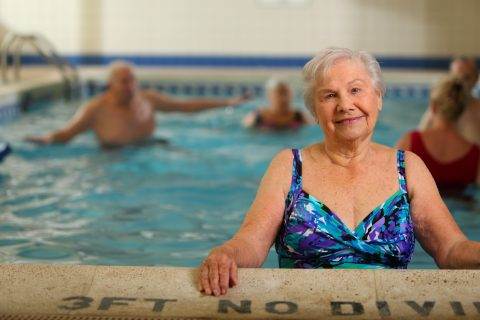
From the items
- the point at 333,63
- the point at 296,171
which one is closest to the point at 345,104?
the point at 333,63

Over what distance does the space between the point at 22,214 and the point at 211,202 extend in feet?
3.82

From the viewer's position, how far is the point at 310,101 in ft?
9.28

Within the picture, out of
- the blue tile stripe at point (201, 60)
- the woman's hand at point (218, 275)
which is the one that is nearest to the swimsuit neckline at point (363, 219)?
the woman's hand at point (218, 275)

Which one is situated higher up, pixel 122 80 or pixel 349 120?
pixel 349 120

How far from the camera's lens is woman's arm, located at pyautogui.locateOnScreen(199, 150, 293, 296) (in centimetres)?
247

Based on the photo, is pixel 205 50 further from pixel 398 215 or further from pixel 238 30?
pixel 398 215

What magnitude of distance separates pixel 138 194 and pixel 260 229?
3.07 metres

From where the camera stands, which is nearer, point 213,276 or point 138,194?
point 213,276

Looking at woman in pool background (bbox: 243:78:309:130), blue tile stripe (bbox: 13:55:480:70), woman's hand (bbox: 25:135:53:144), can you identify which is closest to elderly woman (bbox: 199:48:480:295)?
woman's hand (bbox: 25:135:53:144)

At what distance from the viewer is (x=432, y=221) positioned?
277cm

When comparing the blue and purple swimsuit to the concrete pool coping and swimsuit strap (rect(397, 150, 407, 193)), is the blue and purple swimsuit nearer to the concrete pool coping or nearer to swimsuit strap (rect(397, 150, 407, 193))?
swimsuit strap (rect(397, 150, 407, 193))

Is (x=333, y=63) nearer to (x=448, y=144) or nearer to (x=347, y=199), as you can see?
(x=347, y=199)

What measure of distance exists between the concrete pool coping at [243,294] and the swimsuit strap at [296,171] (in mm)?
385

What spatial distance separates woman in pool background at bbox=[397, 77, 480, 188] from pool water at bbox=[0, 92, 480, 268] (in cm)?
21
